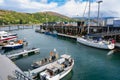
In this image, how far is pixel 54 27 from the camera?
123 meters

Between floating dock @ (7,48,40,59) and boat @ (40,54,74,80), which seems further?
floating dock @ (7,48,40,59)

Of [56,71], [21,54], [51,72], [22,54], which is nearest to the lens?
[51,72]

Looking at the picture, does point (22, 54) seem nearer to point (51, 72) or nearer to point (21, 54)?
point (21, 54)

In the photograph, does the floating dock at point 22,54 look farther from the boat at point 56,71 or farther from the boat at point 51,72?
the boat at point 56,71

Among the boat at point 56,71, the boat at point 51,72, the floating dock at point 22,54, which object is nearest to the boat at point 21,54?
the floating dock at point 22,54

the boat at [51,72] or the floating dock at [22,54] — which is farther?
the floating dock at [22,54]

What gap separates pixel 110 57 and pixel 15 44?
34821mm

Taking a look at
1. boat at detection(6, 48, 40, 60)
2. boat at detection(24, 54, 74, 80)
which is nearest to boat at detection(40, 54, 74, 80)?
boat at detection(24, 54, 74, 80)

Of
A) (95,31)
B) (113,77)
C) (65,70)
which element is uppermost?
(95,31)

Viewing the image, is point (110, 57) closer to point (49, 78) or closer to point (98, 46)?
point (98, 46)

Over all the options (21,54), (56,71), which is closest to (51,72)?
(56,71)

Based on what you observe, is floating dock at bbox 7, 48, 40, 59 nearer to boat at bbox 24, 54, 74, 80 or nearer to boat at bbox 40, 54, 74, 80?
boat at bbox 24, 54, 74, 80

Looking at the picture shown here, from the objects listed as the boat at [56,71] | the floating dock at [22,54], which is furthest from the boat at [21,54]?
the boat at [56,71]

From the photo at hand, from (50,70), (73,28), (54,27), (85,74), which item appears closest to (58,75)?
(50,70)
